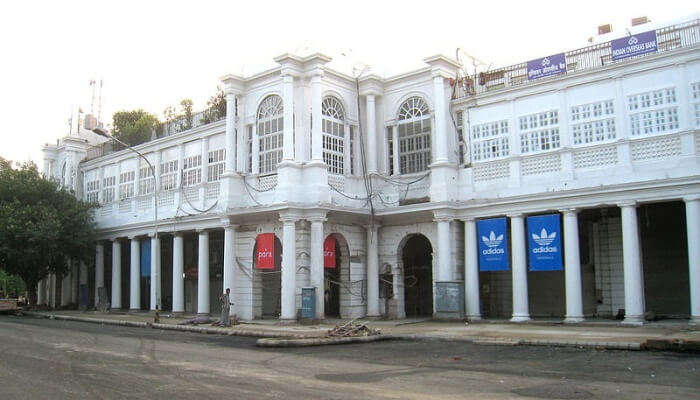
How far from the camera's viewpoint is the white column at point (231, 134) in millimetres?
28516

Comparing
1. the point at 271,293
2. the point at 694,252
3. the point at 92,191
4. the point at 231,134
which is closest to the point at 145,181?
the point at 92,191

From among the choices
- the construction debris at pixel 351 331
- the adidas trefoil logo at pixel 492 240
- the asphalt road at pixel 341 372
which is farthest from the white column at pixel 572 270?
the construction debris at pixel 351 331

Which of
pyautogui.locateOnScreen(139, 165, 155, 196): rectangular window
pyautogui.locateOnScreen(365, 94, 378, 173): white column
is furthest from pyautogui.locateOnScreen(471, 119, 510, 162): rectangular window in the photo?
pyautogui.locateOnScreen(139, 165, 155, 196): rectangular window

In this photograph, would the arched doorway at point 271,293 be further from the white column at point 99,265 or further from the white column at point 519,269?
the white column at point 99,265

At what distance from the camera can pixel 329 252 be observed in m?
26.7

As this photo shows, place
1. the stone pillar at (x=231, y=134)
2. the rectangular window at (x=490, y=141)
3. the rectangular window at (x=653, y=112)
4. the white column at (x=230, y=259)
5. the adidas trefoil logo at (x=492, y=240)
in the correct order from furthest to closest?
1. the stone pillar at (x=231, y=134)
2. the white column at (x=230, y=259)
3. the rectangular window at (x=490, y=141)
4. the adidas trefoil logo at (x=492, y=240)
5. the rectangular window at (x=653, y=112)

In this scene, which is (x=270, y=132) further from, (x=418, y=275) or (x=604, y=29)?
(x=604, y=29)

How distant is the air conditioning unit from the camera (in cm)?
2894

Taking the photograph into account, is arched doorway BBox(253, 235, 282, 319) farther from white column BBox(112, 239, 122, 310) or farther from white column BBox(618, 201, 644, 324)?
white column BBox(618, 201, 644, 324)

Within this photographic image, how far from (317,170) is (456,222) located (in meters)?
6.11

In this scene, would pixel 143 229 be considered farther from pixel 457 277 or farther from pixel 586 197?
pixel 586 197

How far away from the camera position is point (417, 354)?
15.7 metres

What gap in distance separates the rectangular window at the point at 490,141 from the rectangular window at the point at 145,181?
19.5 metres

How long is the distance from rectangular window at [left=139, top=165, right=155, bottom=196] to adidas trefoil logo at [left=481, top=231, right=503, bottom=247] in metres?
20.3
